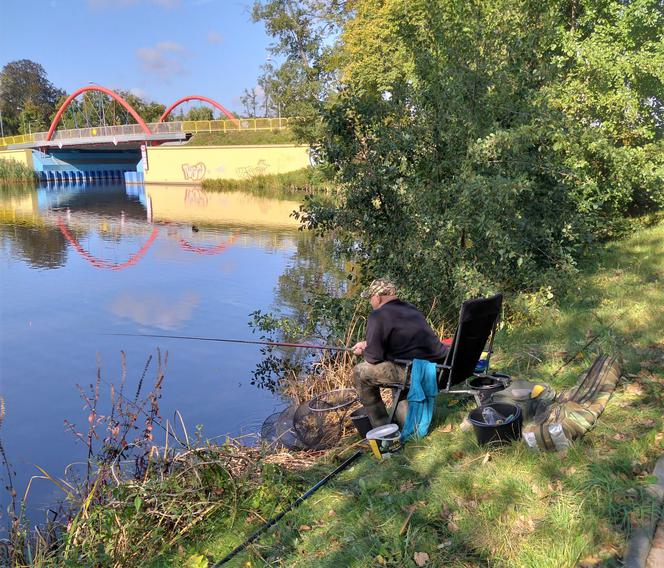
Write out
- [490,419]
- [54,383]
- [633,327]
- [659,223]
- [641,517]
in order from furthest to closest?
A: [659,223] < [54,383] < [633,327] < [490,419] < [641,517]

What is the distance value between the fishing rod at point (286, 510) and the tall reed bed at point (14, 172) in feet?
197

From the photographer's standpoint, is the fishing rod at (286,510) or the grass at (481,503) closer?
the grass at (481,503)

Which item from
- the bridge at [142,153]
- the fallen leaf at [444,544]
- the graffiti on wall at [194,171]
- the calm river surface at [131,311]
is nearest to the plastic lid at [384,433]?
the fallen leaf at [444,544]

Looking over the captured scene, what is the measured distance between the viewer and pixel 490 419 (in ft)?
13.6

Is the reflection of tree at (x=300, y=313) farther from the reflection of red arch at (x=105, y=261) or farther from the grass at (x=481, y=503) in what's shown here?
the reflection of red arch at (x=105, y=261)

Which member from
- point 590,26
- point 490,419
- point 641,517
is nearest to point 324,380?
point 490,419

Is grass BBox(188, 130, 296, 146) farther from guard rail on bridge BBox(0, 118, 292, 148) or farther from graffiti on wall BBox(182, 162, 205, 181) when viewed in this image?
graffiti on wall BBox(182, 162, 205, 181)

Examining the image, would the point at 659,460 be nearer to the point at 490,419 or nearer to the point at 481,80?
the point at 490,419

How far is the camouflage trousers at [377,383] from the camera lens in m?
4.71

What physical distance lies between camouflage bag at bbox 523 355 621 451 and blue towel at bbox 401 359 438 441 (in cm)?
82

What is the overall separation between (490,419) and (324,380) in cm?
280

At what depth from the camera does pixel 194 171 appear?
166 feet

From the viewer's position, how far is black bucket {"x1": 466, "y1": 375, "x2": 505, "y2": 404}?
4734 millimetres

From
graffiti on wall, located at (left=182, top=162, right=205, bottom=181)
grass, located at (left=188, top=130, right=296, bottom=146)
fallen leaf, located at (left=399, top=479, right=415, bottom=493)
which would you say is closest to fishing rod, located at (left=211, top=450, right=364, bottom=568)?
fallen leaf, located at (left=399, top=479, right=415, bottom=493)
